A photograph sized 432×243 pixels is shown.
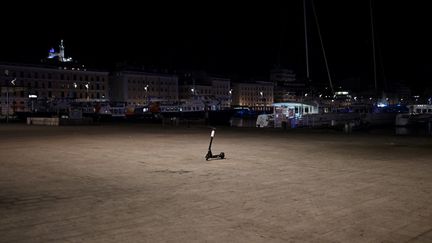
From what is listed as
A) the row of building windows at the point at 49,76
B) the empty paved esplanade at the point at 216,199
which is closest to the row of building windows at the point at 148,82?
the row of building windows at the point at 49,76

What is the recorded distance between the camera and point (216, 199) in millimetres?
9539

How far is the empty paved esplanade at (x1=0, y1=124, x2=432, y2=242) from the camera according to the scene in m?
7.05

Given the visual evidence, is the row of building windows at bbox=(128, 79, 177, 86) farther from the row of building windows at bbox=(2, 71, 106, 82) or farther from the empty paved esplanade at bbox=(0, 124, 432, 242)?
the empty paved esplanade at bbox=(0, 124, 432, 242)

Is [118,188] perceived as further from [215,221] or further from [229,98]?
[229,98]

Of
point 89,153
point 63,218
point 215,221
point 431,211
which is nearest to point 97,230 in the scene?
point 63,218

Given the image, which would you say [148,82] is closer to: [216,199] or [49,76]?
[49,76]

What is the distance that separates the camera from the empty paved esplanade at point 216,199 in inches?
278

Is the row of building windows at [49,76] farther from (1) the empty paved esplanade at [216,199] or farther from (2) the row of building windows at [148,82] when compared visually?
(1) the empty paved esplanade at [216,199]

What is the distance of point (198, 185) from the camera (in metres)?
11.3

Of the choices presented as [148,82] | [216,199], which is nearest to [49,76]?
[148,82]

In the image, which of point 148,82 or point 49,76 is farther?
point 148,82

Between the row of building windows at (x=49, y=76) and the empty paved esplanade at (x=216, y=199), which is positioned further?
the row of building windows at (x=49, y=76)

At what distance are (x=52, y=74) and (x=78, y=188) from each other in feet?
464

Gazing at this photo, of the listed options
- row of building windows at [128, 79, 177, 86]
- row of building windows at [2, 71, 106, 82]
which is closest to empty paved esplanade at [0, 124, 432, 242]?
row of building windows at [2, 71, 106, 82]
